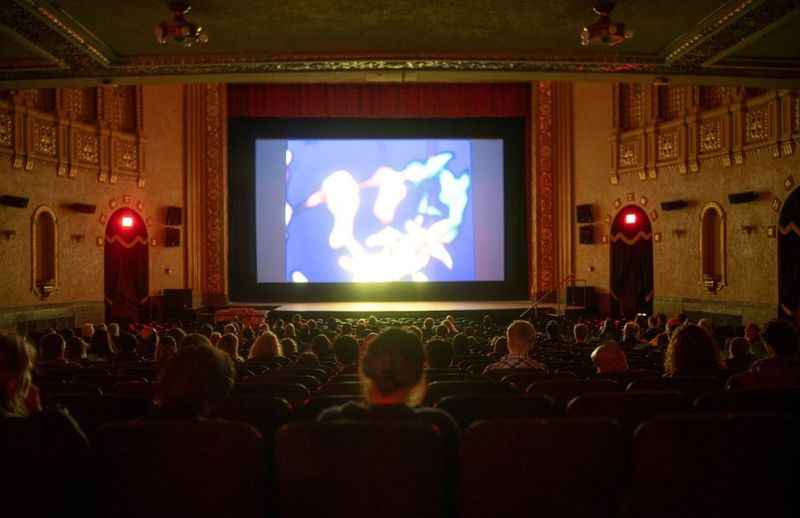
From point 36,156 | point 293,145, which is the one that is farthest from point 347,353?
point 293,145

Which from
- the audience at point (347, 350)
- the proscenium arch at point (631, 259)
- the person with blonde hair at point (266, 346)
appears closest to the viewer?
the audience at point (347, 350)

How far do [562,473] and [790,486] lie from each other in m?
0.74

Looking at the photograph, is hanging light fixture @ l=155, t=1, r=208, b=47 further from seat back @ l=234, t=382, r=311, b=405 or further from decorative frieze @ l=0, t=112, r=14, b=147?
decorative frieze @ l=0, t=112, r=14, b=147

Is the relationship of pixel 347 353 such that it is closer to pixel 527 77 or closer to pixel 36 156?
pixel 527 77

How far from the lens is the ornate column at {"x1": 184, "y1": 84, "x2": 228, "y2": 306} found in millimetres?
19016

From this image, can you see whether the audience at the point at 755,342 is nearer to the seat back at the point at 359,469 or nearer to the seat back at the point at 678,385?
the seat back at the point at 678,385

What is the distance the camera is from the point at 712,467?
2281 millimetres

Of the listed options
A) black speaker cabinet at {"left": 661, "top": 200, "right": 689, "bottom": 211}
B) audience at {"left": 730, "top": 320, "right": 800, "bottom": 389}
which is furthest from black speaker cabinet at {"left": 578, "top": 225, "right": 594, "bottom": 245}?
audience at {"left": 730, "top": 320, "right": 800, "bottom": 389}

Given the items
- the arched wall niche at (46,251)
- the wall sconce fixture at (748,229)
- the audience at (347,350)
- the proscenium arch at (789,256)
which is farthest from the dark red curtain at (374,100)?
the audience at (347,350)

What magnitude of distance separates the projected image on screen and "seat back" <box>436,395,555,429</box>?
1595 cm

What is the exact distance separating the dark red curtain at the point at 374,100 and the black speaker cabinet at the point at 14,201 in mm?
6681

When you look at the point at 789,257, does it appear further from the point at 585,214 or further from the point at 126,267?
the point at 126,267

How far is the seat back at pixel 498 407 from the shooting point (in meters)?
2.93

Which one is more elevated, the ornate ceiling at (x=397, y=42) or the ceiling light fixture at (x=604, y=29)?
the ornate ceiling at (x=397, y=42)
